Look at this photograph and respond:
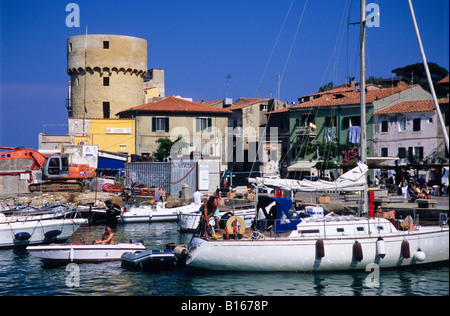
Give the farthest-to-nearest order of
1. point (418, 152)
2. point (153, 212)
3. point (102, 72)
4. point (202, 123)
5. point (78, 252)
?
point (102, 72) < point (202, 123) < point (418, 152) < point (153, 212) < point (78, 252)

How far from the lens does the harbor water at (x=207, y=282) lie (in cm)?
1603

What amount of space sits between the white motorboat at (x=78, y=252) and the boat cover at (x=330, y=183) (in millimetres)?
5680

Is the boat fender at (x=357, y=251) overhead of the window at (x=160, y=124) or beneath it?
beneath

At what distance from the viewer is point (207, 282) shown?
1714 centimetres

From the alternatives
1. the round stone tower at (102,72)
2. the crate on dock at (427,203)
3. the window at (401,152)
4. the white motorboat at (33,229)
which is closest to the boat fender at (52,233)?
the white motorboat at (33,229)

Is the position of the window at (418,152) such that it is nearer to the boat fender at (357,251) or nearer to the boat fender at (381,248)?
the boat fender at (381,248)

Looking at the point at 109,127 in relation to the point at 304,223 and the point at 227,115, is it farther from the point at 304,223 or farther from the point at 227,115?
the point at 304,223

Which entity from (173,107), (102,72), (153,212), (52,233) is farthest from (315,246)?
(102,72)

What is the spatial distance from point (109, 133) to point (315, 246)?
39.5 metres

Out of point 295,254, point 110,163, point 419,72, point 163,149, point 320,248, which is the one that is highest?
point 419,72

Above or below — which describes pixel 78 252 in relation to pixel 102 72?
below

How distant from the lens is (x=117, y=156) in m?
47.0

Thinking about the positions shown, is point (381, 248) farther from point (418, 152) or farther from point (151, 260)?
point (418, 152)
